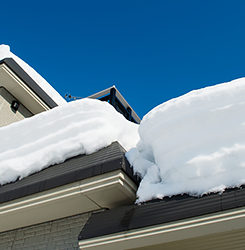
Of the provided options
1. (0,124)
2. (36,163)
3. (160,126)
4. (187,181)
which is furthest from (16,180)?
(0,124)

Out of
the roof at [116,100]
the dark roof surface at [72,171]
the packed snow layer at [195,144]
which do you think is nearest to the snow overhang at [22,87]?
the roof at [116,100]

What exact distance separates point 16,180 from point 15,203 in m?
0.50

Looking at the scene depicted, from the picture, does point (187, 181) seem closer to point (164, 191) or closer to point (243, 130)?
point (164, 191)

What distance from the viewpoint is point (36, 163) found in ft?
11.7

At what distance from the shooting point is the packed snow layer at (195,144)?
2.32 m

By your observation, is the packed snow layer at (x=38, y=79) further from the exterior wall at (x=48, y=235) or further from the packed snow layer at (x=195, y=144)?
the packed snow layer at (x=195, y=144)

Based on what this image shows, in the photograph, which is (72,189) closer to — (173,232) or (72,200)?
(72,200)

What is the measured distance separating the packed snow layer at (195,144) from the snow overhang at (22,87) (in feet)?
15.8

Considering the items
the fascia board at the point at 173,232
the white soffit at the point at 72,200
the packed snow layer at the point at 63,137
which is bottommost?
the fascia board at the point at 173,232

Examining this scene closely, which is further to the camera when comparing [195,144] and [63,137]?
[63,137]

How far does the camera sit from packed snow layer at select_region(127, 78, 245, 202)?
2.32 metres

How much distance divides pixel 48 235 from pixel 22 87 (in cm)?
448

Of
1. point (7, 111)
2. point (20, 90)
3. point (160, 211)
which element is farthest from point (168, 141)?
point (7, 111)

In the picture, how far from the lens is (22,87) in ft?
22.6
